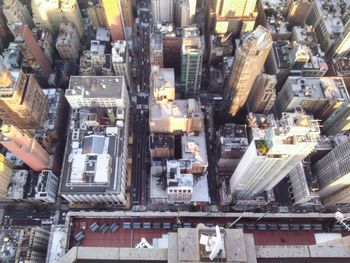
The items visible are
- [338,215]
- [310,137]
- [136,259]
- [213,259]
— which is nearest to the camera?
[213,259]

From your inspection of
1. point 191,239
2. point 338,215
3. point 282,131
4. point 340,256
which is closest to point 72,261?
point 191,239

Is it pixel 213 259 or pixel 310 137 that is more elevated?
pixel 310 137

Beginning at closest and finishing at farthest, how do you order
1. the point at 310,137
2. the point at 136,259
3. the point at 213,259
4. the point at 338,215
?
the point at 213,259, the point at 136,259, the point at 338,215, the point at 310,137

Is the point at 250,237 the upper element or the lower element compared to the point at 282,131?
lower

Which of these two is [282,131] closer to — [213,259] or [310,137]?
[310,137]

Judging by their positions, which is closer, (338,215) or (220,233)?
(220,233)

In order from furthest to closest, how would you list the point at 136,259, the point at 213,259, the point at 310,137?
the point at 310,137
the point at 136,259
the point at 213,259

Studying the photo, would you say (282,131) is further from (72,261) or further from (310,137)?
(72,261)

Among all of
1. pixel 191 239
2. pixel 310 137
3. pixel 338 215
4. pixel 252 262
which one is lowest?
pixel 252 262

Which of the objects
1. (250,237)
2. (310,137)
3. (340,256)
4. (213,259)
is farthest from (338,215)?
(213,259)
